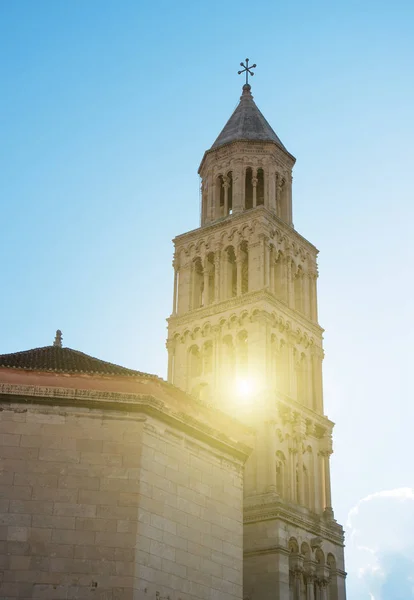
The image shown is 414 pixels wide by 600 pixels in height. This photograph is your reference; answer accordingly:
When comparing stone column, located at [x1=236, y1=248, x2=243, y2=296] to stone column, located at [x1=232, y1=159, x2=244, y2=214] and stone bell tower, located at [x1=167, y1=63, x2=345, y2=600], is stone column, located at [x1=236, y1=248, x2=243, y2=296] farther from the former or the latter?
stone column, located at [x1=232, y1=159, x2=244, y2=214]

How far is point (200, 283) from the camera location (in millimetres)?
44656

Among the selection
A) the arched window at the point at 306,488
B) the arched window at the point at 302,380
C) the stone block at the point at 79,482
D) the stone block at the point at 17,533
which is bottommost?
the stone block at the point at 17,533

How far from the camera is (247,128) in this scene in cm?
4731

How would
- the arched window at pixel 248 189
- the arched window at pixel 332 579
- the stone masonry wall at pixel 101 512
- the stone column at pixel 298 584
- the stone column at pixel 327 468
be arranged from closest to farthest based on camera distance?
the stone masonry wall at pixel 101 512 → the stone column at pixel 298 584 → the arched window at pixel 332 579 → the stone column at pixel 327 468 → the arched window at pixel 248 189

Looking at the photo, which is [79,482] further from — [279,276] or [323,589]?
[279,276]

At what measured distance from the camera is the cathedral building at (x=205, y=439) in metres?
22.5

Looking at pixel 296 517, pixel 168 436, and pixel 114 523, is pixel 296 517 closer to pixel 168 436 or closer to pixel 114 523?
pixel 168 436

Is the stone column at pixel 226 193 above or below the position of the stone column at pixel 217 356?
above

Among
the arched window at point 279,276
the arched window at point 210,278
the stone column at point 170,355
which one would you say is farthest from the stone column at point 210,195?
the stone column at point 170,355

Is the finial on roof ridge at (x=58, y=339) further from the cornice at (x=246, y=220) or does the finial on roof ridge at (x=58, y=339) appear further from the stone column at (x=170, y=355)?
the cornice at (x=246, y=220)

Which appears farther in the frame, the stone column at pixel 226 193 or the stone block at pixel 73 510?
the stone column at pixel 226 193

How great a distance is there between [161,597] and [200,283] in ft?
76.7

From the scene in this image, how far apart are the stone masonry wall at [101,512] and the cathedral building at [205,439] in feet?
0.12

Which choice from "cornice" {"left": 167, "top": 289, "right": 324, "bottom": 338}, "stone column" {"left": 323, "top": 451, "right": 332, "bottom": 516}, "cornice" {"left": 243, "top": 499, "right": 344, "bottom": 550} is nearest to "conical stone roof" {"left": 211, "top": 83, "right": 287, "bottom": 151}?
"cornice" {"left": 167, "top": 289, "right": 324, "bottom": 338}
